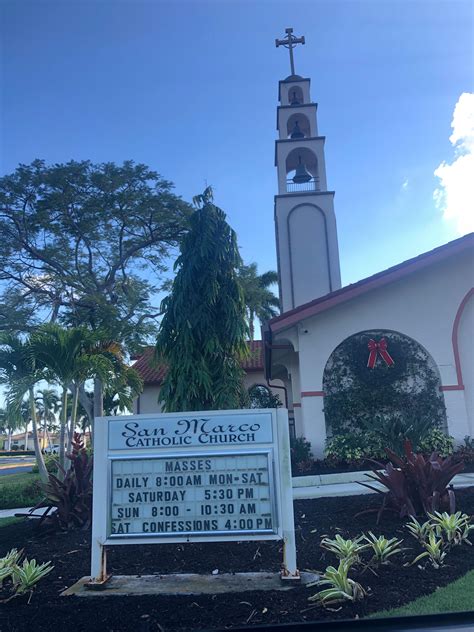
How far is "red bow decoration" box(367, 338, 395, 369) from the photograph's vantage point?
12312 mm

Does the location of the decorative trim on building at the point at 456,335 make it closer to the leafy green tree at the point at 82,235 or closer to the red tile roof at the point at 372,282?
the red tile roof at the point at 372,282

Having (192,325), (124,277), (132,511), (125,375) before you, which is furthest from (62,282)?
(132,511)

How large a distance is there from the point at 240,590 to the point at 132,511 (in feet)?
4.03

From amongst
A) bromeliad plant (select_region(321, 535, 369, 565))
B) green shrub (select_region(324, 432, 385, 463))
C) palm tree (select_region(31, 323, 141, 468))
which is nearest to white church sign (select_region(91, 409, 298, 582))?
bromeliad plant (select_region(321, 535, 369, 565))

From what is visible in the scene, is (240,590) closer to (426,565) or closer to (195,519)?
(195,519)

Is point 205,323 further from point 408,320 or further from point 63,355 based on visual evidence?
point 408,320

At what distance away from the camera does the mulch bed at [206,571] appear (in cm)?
376

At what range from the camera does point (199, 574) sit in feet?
16.0

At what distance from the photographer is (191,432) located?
15.9ft

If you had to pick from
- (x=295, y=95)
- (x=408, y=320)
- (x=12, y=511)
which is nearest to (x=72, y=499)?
(x=12, y=511)

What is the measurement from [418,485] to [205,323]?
4619mm

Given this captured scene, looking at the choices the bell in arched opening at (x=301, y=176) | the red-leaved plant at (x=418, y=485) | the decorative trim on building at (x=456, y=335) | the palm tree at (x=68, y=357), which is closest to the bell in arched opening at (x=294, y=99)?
the bell in arched opening at (x=301, y=176)

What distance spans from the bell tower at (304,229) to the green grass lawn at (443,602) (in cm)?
1901

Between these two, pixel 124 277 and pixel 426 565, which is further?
pixel 124 277
